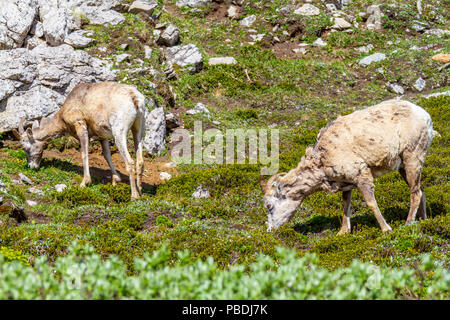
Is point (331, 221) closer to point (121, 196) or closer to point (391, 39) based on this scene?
point (121, 196)

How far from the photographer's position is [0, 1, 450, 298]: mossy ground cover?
382 inches

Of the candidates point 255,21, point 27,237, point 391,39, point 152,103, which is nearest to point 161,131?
point 152,103

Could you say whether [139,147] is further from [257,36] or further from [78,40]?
[257,36]

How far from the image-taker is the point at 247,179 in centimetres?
1606

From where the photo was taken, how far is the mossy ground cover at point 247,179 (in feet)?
31.8

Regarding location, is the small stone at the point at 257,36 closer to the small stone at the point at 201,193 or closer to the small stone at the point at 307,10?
the small stone at the point at 307,10

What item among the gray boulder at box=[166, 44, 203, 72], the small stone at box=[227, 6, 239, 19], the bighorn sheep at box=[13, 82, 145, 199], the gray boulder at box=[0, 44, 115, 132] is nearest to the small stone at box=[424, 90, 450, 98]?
the gray boulder at box=[166, 44, 203, 72]

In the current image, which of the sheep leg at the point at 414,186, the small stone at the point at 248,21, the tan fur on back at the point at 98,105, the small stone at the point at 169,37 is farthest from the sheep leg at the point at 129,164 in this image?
the small stone at the point at 248,21

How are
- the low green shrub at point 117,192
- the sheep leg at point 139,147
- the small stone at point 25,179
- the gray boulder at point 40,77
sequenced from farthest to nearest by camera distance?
the gray boulder at point 40,77 → the sheep leg at point 139,147 → the low green shrub at point 117,192 → the small stone at point 25,179

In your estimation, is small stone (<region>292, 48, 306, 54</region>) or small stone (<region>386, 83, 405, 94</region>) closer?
small stone (<region>386, 83, 405, 94</region>)

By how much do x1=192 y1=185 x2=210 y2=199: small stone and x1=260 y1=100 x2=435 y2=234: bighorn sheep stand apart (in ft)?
14.7

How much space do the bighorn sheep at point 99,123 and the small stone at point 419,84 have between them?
17.8 metres

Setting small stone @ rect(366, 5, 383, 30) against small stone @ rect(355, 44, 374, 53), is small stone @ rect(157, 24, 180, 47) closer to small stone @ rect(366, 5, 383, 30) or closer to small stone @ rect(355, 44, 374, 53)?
small stone @ rect(355, 44, 374, 53)

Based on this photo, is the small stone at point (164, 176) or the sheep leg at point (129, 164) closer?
the sheep leg at point (129, 164)
